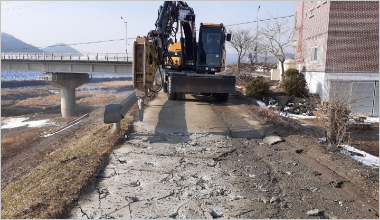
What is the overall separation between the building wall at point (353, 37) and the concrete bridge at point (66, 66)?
827 inches

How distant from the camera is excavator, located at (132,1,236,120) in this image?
10819 mm

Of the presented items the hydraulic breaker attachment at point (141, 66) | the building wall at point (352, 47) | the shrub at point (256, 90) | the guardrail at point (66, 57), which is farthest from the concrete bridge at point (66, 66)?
the hydraulic breaker attachment at point (141, 66)

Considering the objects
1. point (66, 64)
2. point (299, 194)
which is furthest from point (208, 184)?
point (66, 64)

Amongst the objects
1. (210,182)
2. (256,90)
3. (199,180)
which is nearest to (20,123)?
(256,90)

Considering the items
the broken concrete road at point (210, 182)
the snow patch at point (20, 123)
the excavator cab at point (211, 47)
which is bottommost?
the snow patch at point (20, 123)

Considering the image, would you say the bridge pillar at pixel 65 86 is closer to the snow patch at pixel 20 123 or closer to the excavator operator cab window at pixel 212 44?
the snow patch at pixel 20 123

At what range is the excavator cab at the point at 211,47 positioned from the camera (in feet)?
48.2

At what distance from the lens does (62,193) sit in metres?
4.72

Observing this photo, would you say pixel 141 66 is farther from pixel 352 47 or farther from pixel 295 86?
pixel 352 47

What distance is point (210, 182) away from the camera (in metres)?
5.38

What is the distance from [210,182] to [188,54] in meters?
10.8

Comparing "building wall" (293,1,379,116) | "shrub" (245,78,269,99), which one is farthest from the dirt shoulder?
"building wall" (293,1,379,116)

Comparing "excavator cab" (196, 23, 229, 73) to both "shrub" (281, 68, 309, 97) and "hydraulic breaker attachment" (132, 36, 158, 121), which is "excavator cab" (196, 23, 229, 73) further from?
"shrub" (281, 68, 309, 97)

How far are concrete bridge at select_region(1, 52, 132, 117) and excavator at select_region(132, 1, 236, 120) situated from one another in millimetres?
18206
